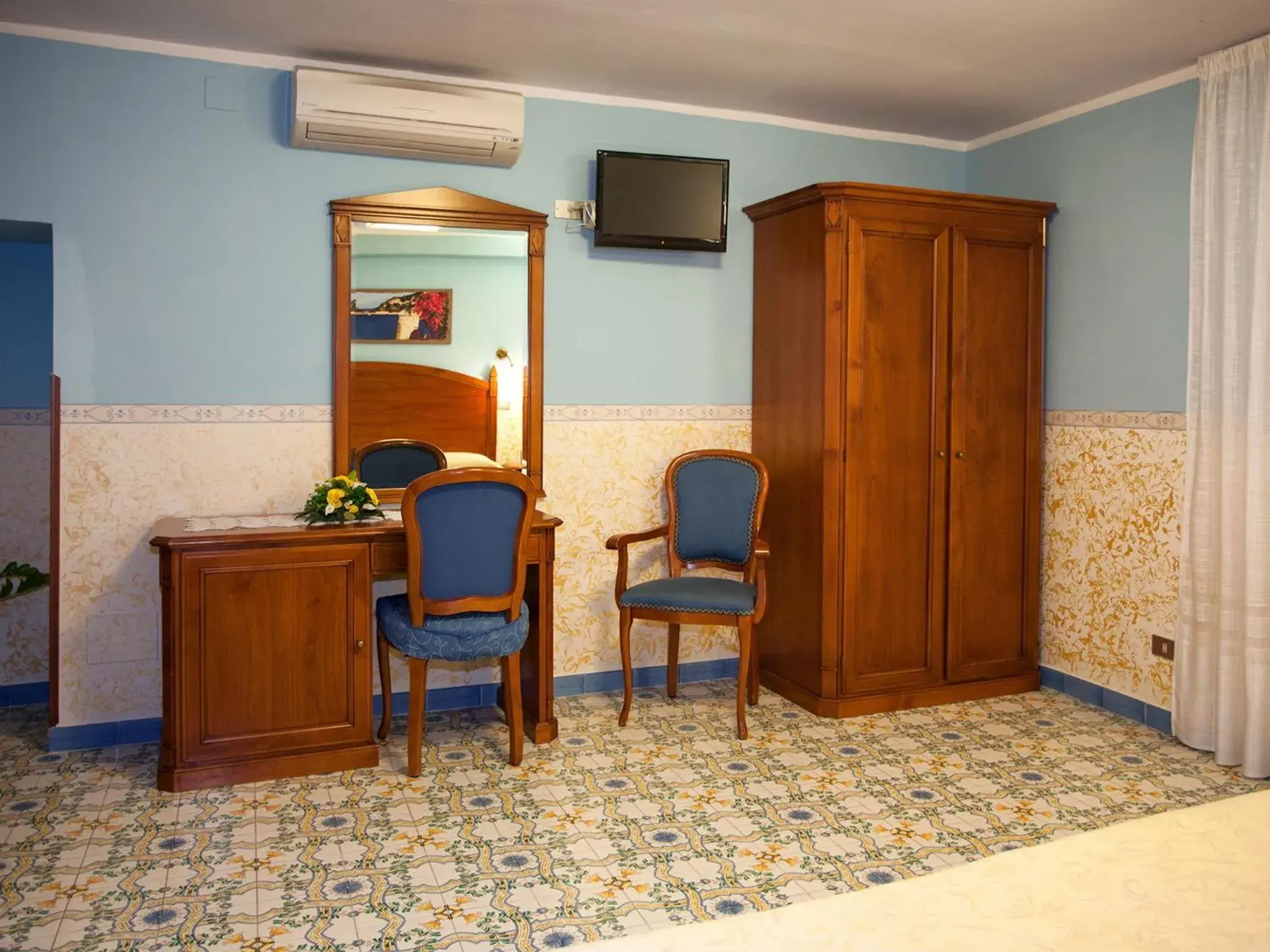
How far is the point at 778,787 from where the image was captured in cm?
343

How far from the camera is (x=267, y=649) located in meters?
3.45

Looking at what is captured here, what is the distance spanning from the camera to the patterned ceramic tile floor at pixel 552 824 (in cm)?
256

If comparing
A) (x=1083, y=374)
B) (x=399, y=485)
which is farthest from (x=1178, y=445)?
(x=399, y=485)

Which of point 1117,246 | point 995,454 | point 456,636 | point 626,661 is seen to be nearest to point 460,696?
point 626,661

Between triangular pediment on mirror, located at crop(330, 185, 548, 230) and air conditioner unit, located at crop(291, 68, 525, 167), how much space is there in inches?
6.2

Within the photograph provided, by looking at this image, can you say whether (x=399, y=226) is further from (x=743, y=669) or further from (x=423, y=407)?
(x=743, y=669)

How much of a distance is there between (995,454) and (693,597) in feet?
4.96

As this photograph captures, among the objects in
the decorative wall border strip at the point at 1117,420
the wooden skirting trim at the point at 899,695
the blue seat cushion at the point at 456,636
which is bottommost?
the wooden skirting trim at the point at 899,695

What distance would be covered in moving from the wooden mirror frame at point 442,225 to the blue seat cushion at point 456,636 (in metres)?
0.81

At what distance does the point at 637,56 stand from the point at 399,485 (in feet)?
6.27

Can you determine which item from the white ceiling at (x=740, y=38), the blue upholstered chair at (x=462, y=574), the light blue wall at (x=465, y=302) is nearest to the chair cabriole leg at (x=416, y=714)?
the blue upholstered chair at (x=462, y=574)

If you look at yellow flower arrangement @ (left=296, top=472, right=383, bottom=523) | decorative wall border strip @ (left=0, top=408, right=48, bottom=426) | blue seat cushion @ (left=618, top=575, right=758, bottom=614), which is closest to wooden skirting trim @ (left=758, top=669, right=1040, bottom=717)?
blue seat cushion @ (left=618, top=575, right=758, bottom=614)

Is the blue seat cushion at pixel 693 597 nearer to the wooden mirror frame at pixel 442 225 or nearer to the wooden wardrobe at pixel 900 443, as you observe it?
the wooden wardrobe at pixel 900 443

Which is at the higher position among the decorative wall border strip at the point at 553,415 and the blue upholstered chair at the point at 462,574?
the decorative wall border strip at the point at 553,415
